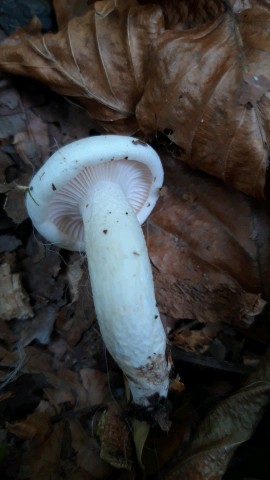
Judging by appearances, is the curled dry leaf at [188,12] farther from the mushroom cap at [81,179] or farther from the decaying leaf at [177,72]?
the mushroom cap at [81,179]

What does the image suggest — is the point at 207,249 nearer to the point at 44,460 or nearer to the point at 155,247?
the point at 155,247

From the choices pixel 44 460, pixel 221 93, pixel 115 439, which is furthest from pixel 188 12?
pixel 44 460

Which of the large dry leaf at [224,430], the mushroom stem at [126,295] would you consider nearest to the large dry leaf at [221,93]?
the mushroom stem at [126,295]

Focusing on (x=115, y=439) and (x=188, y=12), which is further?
(x=188, y=12)

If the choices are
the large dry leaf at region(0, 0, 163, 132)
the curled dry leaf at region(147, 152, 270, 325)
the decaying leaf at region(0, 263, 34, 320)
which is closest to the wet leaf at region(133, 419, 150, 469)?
the curled dry leaf at region(147, 152, 270, 325)

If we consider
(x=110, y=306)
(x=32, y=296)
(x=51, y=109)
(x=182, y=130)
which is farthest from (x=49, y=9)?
(x=110, y=306)

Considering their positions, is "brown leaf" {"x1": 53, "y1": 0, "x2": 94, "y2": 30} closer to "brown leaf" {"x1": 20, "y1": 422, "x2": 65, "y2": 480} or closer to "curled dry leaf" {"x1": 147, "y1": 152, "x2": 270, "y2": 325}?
"curled dry leaf" {"x1": 147, "y1": 152, "x2": 270, "y2": 325}

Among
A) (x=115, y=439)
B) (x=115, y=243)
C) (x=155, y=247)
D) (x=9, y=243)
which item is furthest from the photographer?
(x=9, y=243)
